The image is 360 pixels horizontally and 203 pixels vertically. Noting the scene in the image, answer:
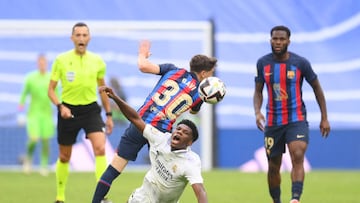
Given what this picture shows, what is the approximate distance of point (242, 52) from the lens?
23.0 m

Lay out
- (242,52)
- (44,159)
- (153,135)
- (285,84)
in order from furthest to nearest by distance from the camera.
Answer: (242,52) < (44,159) < (285,84) < (153,135)

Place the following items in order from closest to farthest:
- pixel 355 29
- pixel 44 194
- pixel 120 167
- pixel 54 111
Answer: pixel 120 167 < pixel 44 194 < pixel 54 111 < pixel 355 29

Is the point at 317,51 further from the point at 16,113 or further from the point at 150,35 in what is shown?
the point at 16,113

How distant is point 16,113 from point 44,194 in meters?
8.33

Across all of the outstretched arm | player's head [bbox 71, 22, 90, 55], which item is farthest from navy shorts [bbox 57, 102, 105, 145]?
the outstretched arm

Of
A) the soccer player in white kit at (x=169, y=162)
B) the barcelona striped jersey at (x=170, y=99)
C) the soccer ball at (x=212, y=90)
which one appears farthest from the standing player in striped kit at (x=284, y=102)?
A: the soccer player in white kit at (x=169, y=162)

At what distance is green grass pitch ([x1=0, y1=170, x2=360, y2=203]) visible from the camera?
13.1 metres

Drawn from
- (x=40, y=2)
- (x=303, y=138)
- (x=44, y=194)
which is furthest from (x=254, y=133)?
(x=303, y=138)

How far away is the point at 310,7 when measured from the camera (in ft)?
77.4

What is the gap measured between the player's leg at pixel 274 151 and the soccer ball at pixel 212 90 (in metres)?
1.77

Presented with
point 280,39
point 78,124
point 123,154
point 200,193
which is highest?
point 280,39

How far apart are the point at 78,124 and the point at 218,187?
387 cm

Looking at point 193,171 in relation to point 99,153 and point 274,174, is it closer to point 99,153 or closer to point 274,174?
point 274,174

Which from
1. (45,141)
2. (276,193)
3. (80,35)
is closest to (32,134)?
(45,141)
